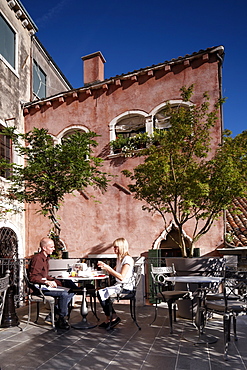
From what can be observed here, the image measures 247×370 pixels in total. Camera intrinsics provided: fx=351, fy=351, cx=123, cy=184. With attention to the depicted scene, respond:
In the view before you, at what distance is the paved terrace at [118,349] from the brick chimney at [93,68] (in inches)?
371

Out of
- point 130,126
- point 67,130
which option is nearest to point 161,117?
point 130,126

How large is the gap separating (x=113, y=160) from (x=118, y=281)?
6160 millimetres

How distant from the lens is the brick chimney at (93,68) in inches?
506

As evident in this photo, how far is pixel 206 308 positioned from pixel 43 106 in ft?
32.2

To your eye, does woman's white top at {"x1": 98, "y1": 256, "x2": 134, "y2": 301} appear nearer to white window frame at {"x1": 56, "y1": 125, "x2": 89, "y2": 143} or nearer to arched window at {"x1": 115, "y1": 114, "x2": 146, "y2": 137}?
arched window at {"x1": 115, "y1": 114, "x2": 146, "y2": 137}

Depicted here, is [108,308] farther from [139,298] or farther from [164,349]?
[139,298]

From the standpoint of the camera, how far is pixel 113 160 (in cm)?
1122

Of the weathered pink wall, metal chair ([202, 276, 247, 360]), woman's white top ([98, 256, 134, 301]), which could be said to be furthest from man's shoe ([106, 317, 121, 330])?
the weathered pink wall

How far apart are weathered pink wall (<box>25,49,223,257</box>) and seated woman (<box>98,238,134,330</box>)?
15.1 ft

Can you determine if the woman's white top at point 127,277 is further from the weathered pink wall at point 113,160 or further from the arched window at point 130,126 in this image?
the arched window at point 130,126

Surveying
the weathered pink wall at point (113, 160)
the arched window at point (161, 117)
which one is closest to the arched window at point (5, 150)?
the weathered pink wall at point (113, 160)

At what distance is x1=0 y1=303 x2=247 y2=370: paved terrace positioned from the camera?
3895 millimetres

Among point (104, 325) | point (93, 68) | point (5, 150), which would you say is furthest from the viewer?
point (93, 68)

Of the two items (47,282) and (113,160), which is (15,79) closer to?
(113,160)
